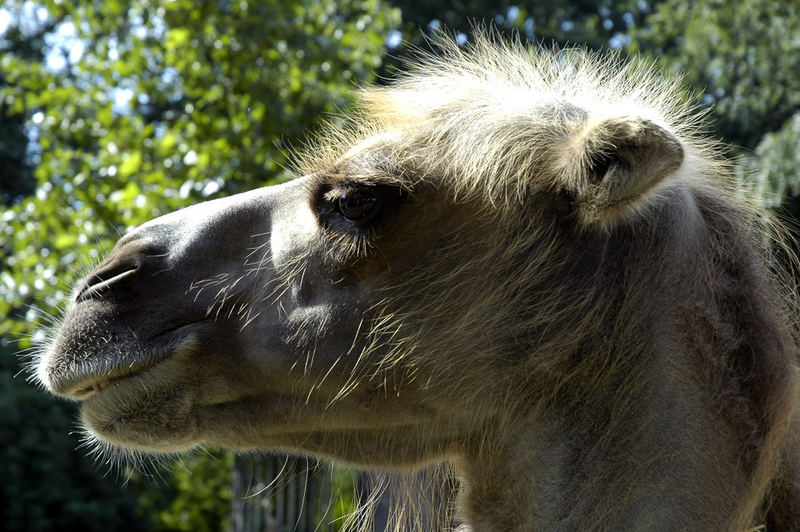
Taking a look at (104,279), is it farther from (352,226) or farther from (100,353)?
(352,226)

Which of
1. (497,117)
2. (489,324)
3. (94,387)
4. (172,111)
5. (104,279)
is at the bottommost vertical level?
(172,111)

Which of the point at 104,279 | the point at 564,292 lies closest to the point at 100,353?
the point at 104,279

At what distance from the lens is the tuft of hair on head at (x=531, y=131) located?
223 cm

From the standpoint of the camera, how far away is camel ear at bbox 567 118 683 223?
216cm

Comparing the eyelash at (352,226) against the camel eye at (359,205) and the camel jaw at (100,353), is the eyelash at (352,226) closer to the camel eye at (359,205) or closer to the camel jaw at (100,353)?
the camel eye at (359,205)

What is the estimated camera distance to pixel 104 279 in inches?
104

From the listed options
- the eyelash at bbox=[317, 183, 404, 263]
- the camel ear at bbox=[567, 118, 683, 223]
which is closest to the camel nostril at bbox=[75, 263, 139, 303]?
the eyelash at bbox=[317, 183, 404, 263]

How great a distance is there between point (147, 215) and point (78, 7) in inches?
121

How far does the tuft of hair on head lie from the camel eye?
0.12 meters

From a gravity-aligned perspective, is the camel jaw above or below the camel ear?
below

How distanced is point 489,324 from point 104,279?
1.10 meters

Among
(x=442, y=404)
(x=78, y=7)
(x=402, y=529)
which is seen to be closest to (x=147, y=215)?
(x=78, y=7)

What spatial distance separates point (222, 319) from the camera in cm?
260

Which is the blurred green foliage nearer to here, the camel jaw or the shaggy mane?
the shaggy mane
